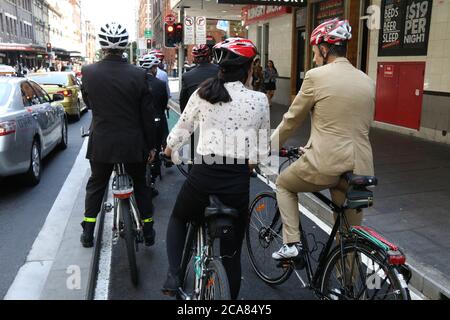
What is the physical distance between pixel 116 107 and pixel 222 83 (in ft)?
4.65

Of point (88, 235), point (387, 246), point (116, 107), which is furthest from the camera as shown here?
point (88, 235)

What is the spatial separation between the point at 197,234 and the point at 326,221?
278 cm

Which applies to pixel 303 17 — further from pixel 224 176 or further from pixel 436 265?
pixel 224 176

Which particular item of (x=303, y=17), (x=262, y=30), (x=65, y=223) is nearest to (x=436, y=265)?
(x=65, y=223)

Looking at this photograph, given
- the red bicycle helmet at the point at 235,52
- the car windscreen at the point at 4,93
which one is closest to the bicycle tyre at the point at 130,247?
the red bicycle helmet at the point at 235,52

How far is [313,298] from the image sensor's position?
3768mm

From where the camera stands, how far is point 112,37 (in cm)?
400

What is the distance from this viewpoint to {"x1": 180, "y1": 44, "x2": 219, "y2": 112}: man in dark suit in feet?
18.9

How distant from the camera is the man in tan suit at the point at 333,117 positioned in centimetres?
308

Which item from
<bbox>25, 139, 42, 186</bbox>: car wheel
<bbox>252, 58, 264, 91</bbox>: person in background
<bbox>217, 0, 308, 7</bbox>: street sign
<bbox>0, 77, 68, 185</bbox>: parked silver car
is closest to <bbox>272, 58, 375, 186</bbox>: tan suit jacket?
<bbox>0, 77, 68, 185</bbox>: parked silver car

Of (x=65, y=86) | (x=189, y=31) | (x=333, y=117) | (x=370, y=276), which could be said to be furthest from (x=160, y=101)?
(x=189, y=31)

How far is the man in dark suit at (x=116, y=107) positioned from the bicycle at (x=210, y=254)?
1182 millimetres

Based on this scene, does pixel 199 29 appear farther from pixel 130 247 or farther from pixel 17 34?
pixel 17 34

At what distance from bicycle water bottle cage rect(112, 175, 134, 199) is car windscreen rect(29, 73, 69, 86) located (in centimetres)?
1130
